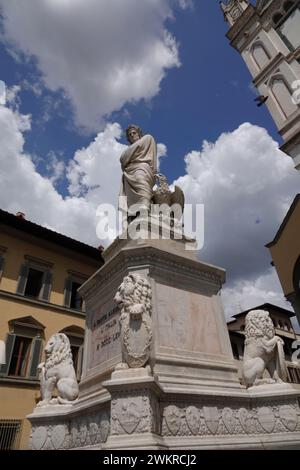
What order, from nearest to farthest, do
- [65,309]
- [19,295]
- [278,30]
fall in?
1. [19,295]
2. [65,309]
3. [278,30]

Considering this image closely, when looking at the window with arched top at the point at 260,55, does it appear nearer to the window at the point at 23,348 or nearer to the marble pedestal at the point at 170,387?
the marble pedestal at the point at 170,387

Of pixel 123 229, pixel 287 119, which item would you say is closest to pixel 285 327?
pixel 287 119

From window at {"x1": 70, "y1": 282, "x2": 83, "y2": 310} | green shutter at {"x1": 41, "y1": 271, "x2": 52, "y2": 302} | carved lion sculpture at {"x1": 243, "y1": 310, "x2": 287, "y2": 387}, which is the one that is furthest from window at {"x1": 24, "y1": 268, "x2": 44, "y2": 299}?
carved lion sculpture at {"x1": 243, "y1": 310, "x2": 287, "y2": 387}

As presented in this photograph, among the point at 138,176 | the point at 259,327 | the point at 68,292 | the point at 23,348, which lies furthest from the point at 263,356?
the point at 68,292

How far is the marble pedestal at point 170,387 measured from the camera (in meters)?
3.43

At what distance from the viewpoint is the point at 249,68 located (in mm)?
24750

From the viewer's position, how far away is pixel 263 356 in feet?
16.0

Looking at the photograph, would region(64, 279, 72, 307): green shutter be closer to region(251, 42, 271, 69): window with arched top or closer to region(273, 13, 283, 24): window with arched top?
region(251, 42, 271, 69): window with arched top

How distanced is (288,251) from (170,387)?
1581cm

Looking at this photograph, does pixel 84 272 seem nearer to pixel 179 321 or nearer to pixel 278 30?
pixel 179 321

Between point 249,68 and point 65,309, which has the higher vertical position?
point 249,68

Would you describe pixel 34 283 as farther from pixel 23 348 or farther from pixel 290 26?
pixel 290 26

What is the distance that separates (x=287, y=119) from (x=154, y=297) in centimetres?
1989

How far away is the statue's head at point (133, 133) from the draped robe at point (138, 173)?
52 centimetres
